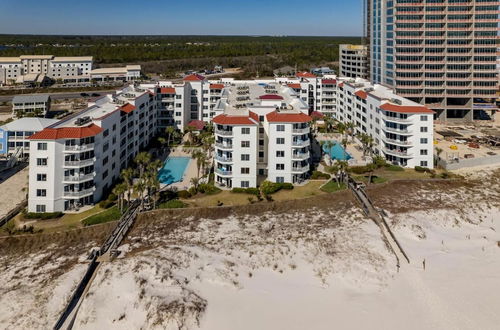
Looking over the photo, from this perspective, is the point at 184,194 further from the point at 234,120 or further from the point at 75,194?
the point at 75,194

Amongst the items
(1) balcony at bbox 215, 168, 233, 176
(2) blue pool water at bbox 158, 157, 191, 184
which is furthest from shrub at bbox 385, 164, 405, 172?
(2) blue pool water at bbox 158, 157, 191, 184

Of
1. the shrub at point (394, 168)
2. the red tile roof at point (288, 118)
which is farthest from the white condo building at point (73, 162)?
the shrub at point (394, 168)

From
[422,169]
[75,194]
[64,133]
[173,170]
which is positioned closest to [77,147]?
[64,133]

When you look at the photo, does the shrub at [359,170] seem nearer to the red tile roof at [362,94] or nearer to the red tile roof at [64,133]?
the red tile roof at [362,94]

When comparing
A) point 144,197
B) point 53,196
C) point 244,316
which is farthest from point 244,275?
point 53,196

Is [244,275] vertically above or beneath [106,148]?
beneath

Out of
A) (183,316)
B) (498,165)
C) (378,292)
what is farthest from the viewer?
(498,165)

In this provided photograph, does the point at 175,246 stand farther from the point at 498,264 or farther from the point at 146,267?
the point at 498,264

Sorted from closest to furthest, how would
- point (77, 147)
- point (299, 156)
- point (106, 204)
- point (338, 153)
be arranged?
point (77, 147) < point (106, 204) < point (299, 156) < point (338, 153)
